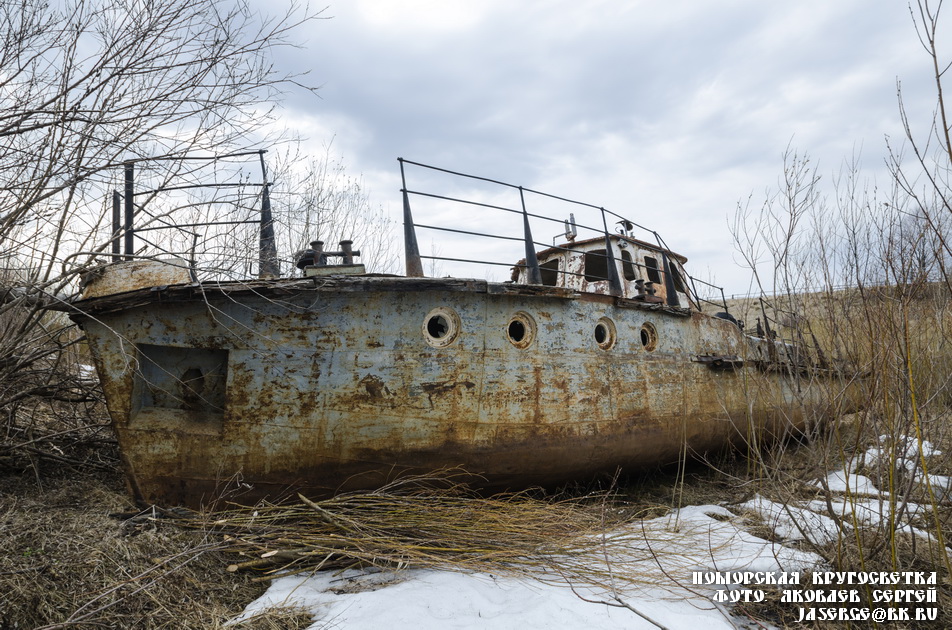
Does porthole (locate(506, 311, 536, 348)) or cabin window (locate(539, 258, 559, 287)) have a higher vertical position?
cabin window (locate(539, 258, 559, 287))

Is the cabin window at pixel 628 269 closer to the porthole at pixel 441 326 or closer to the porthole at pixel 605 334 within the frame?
the porthole at pixel 605 334

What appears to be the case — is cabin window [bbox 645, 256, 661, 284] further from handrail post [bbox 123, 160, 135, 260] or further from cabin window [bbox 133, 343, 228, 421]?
handrail post [bbox 123, 160, 135, 260]

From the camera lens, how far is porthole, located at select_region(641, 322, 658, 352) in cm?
633

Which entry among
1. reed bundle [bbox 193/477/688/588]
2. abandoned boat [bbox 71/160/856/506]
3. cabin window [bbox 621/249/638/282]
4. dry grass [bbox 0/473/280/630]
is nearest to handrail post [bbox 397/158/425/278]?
abandoned boat [bbox 71/160/856/506]

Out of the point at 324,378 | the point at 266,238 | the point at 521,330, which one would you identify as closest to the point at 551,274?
the point at 521,330

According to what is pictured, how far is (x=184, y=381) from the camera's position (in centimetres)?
461

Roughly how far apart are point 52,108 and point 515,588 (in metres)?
4.45

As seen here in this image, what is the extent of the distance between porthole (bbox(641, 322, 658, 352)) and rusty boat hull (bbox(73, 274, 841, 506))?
5.60ft

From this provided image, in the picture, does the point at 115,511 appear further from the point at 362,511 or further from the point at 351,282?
the point at 351,282

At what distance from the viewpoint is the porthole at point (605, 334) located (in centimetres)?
579

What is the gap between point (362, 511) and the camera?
4266mm

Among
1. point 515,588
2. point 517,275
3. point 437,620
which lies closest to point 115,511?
point 437,620

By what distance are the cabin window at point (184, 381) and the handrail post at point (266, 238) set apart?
0.94 meters

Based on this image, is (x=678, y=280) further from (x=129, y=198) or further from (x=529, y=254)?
(x=129, y=198)
